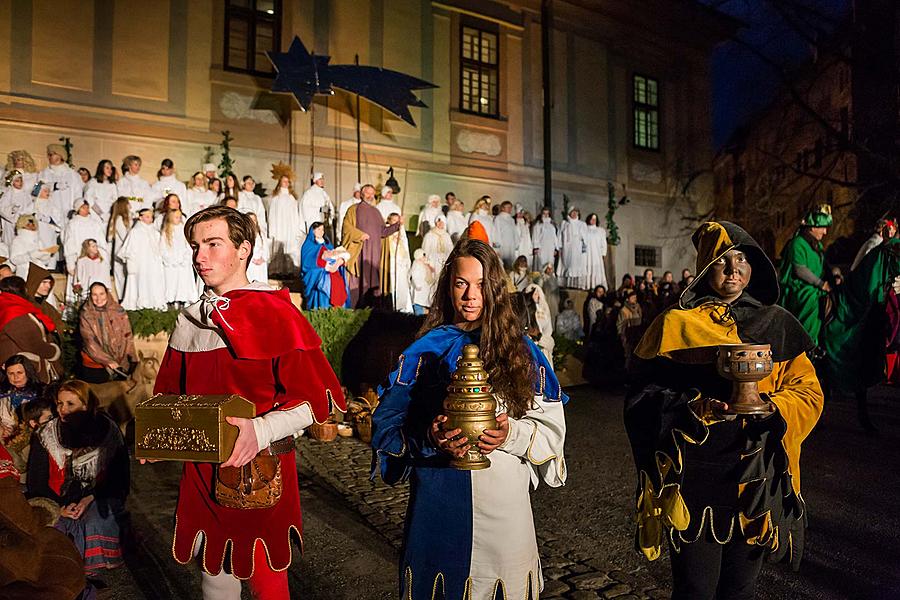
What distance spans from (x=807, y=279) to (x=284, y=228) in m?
10.1

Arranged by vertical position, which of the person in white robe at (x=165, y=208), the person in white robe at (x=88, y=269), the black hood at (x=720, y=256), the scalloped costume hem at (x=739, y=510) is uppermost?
the person in white robe at (x=165, y=208)

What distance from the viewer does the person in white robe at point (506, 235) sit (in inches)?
669

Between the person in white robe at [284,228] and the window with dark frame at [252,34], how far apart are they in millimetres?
3968

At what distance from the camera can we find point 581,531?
197 inches

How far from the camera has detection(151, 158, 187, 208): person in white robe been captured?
1307 cm

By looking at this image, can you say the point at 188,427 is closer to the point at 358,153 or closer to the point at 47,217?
the point at 47,217

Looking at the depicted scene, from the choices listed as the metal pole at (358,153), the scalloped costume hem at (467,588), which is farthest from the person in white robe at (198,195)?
the scalloped costume hem at (467,588)

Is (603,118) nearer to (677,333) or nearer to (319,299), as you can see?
(319,299)

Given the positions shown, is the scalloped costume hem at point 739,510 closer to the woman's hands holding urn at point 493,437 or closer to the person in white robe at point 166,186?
the woman's hands holding urn at point 493,437

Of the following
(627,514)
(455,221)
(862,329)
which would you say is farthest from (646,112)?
(627,514)

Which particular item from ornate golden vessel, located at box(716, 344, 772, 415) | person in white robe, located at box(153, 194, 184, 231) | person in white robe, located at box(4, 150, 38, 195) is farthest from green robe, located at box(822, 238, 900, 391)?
person in white robe, located at box(4, 150, 38, 195)

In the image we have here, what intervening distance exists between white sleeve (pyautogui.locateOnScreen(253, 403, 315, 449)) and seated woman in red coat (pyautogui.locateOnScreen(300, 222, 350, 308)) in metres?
9.66

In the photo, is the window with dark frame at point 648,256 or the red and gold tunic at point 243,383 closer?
the red and gold tunic at point 243,383

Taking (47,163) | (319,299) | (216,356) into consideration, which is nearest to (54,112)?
(47,163)
